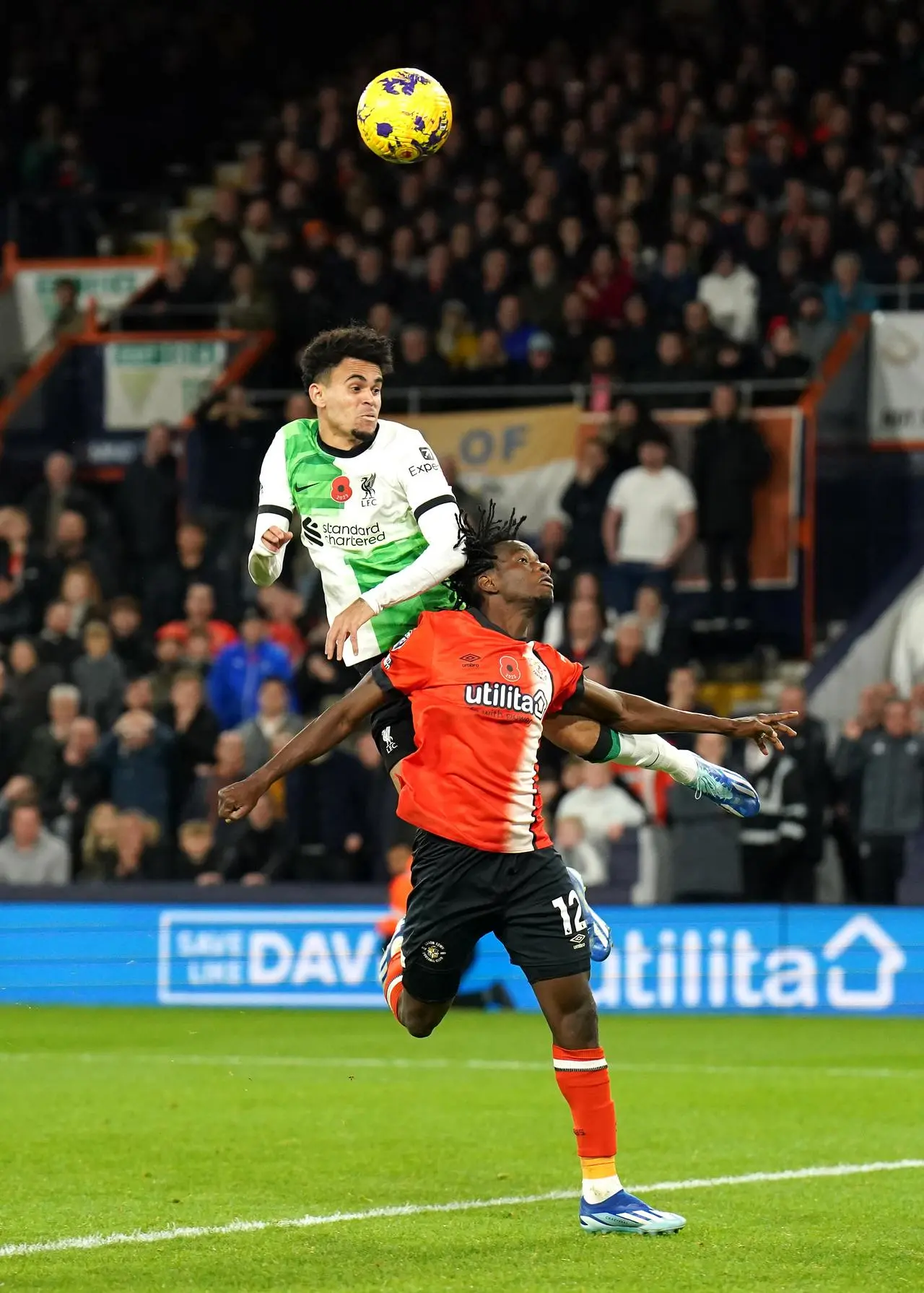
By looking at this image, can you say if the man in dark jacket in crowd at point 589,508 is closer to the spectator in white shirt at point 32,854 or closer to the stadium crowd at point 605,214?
the stadium crowd at point 605,214

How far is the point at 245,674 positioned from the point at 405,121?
376 inches

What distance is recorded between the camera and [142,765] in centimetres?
1750

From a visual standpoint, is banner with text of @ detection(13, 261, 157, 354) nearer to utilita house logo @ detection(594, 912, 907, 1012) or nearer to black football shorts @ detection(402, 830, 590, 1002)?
utilita house logo @ detection(594, 912, 907, 1012)

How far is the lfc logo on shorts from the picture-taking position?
24.5ft

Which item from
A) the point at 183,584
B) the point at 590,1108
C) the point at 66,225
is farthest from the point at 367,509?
the point at 66,225

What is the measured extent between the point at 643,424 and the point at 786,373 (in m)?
1.31

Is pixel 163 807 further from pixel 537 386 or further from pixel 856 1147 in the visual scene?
pixel 856 1147

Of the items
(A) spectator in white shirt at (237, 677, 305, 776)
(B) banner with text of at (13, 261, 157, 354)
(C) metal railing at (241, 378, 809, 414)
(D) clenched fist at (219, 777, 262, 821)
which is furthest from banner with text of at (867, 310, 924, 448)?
(D) clenched fist at (219, 777, 262, 821)

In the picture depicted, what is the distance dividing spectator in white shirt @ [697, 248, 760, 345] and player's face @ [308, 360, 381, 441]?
1156 cm

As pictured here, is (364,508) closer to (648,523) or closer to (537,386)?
(648,523)

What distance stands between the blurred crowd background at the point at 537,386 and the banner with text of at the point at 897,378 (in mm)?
457

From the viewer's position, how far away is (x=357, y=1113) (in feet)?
35.4

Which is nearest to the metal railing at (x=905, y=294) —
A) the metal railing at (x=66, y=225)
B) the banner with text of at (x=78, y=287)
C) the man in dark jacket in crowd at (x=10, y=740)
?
the banner with text of at (x=78, y=287)

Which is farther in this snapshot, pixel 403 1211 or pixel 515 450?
pixel 515 450
